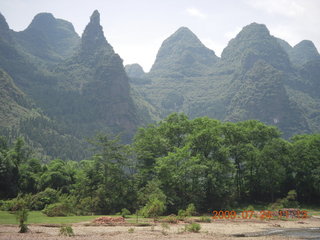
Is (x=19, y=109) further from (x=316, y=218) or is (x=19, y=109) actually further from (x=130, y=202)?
(x=316, y=218)

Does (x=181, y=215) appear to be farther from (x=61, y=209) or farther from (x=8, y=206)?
(x=8, y=206)

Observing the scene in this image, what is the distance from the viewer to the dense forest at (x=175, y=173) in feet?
149

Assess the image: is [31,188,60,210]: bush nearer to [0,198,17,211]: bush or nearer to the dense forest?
the dense forest

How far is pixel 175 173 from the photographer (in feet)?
153

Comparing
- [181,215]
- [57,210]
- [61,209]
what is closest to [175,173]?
[181,215]

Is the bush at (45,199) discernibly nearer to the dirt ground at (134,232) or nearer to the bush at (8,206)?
the bush at (8,206)

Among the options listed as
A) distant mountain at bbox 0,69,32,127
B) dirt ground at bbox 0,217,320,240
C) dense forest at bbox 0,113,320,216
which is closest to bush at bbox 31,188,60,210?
dense forest at bbox 0,113,320,216

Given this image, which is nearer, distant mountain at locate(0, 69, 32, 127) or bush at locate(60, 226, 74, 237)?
bush at locate(60, 226, 74, 237)

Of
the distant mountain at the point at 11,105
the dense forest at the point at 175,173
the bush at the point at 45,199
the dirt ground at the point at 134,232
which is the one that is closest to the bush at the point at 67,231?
the dirt ground at the point at 134,232

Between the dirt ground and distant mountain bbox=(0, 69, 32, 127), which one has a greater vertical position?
distant mountain bbox=(0, 69, 32, 127)

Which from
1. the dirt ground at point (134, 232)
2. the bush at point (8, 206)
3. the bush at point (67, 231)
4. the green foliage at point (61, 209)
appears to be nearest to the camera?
the dirt ground at point (134, 232)

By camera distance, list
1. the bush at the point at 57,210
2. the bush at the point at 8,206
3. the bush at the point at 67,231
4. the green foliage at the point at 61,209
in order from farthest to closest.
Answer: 1. the bush at the point at 8,206
2. the green foliage at the point at 61,209
3. the bush at the point at 57,210
4. the bush at the point at 67,231

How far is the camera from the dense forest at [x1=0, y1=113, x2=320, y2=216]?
149 ft

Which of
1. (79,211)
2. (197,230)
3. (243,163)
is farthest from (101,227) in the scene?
(243,163)
